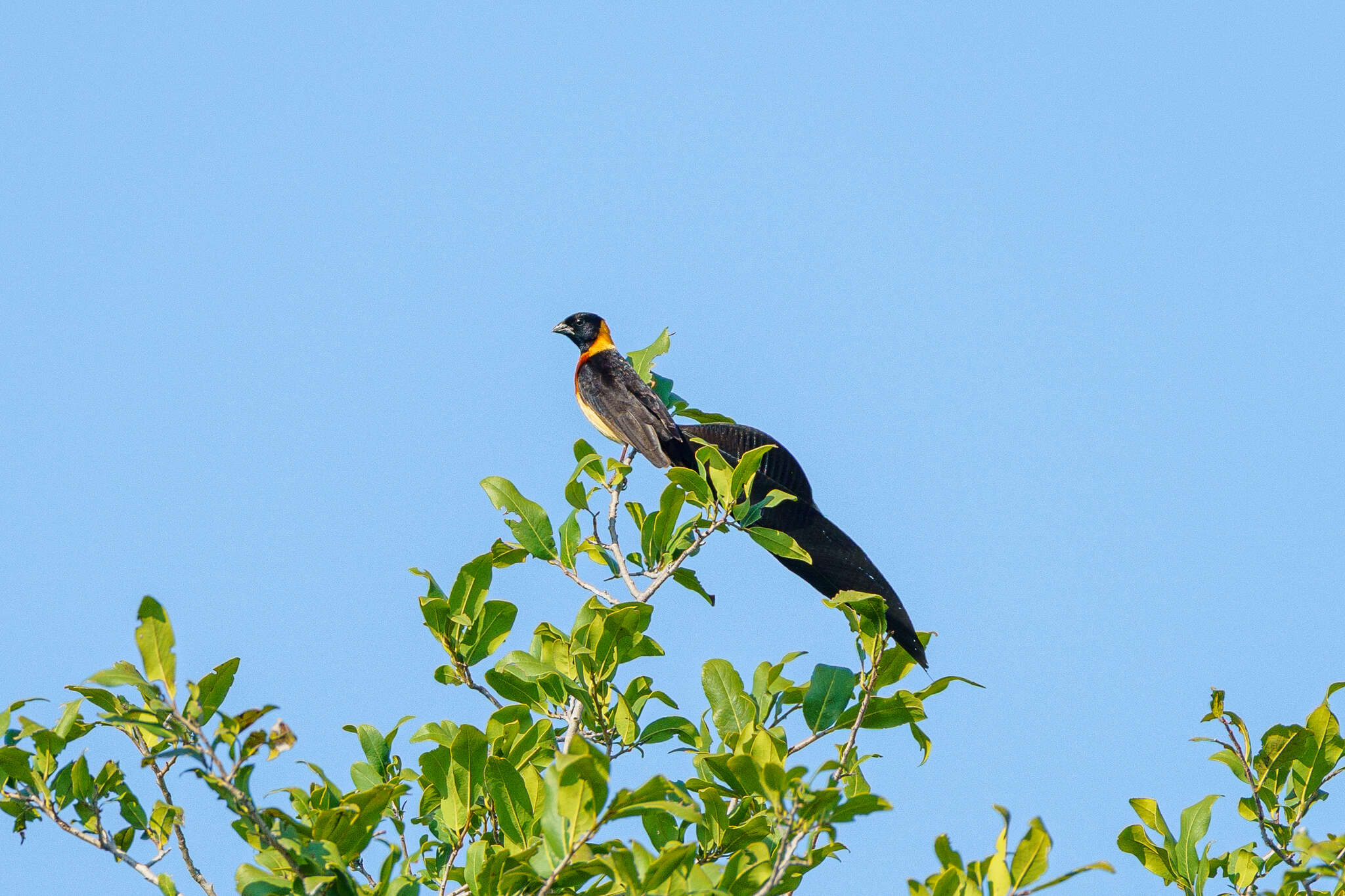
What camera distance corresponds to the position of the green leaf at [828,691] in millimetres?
3789

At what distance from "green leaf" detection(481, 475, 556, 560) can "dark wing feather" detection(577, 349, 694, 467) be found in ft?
4.04

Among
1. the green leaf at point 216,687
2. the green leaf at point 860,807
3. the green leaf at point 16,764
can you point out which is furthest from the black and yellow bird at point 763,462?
the green leaf at point 16,764

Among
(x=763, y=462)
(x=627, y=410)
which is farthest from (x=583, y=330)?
(x=763, y=462)

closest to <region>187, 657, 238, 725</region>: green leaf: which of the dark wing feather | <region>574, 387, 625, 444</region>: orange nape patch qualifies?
the dark wing feather

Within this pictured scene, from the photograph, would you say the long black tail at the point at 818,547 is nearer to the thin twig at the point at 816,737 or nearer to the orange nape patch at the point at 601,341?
the thin twig at the point at 816,737

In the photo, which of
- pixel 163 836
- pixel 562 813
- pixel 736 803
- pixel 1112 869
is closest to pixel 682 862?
pixel 562 813

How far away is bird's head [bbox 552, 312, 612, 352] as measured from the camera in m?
8.48

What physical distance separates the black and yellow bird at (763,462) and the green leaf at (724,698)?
18.6 inches

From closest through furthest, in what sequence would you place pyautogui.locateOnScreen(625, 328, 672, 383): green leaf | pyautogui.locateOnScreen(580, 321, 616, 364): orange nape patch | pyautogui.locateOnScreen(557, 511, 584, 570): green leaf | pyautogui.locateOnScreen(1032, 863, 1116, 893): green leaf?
pyautogui.locateOnScreen(1032, 863, 1116, 893): green leaf → pyautogui.locateOnScreen(557, 511, 584, 570): green leaf → pyautogui.locateOnScreen(625, 328, 672, 383): green leaf → pyautogui.locateOnScreen(580, 321, 616, 364): orange nape patch

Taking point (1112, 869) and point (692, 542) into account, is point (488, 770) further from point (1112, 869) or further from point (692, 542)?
point (1112, 869)

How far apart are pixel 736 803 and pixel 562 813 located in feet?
2.79

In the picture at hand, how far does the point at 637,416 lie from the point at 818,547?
171 centimetres

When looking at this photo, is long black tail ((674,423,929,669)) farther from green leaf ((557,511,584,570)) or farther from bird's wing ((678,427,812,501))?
green leaf ((557,511,584,570))

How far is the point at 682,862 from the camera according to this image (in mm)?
2932
